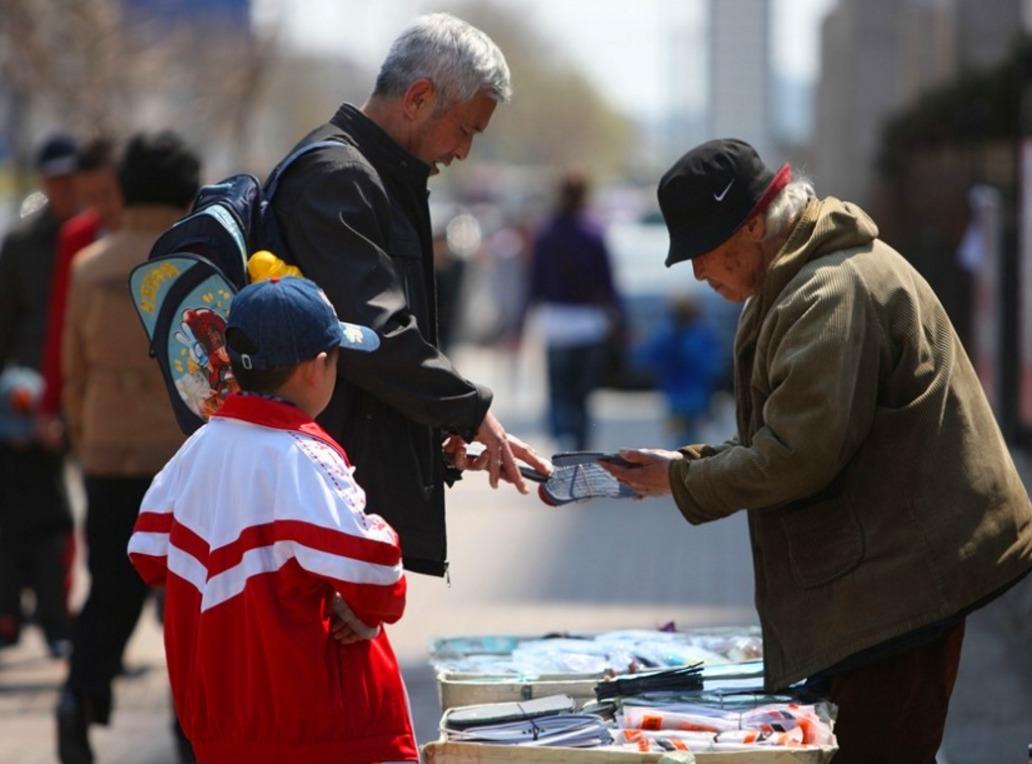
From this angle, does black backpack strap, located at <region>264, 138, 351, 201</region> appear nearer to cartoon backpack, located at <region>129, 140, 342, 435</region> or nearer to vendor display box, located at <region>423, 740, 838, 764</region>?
cartoon backpack, located at <region>129, 140, 342, 435</region>

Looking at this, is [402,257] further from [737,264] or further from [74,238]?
[74,238]

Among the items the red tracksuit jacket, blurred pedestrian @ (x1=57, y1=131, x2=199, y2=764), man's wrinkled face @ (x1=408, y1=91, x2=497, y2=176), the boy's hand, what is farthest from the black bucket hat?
blurred pedestrian @ (x1=57, y1=131, x2=199, y2=764)

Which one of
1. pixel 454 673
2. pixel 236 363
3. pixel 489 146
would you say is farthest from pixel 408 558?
pixel 489 146

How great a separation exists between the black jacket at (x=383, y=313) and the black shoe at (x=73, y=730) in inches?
82.2

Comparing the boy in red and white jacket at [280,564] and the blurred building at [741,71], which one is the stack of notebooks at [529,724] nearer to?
the boy in red and white jacket at [280,564]

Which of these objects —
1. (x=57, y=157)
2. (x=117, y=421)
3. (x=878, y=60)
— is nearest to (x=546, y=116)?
(x=878, y=60)

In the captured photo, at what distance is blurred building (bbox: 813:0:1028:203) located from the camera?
16.5 meters

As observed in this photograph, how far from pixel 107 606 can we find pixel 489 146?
102 meters

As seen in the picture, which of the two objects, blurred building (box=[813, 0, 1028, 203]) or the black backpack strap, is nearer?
the black backpack strap

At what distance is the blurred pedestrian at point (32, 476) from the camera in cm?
802

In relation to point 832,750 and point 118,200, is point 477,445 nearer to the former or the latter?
point 832,750

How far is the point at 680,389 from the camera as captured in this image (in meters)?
13.4

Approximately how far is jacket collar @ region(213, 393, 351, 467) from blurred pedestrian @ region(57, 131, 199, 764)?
8.49 ft

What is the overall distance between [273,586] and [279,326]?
0.47 metres
